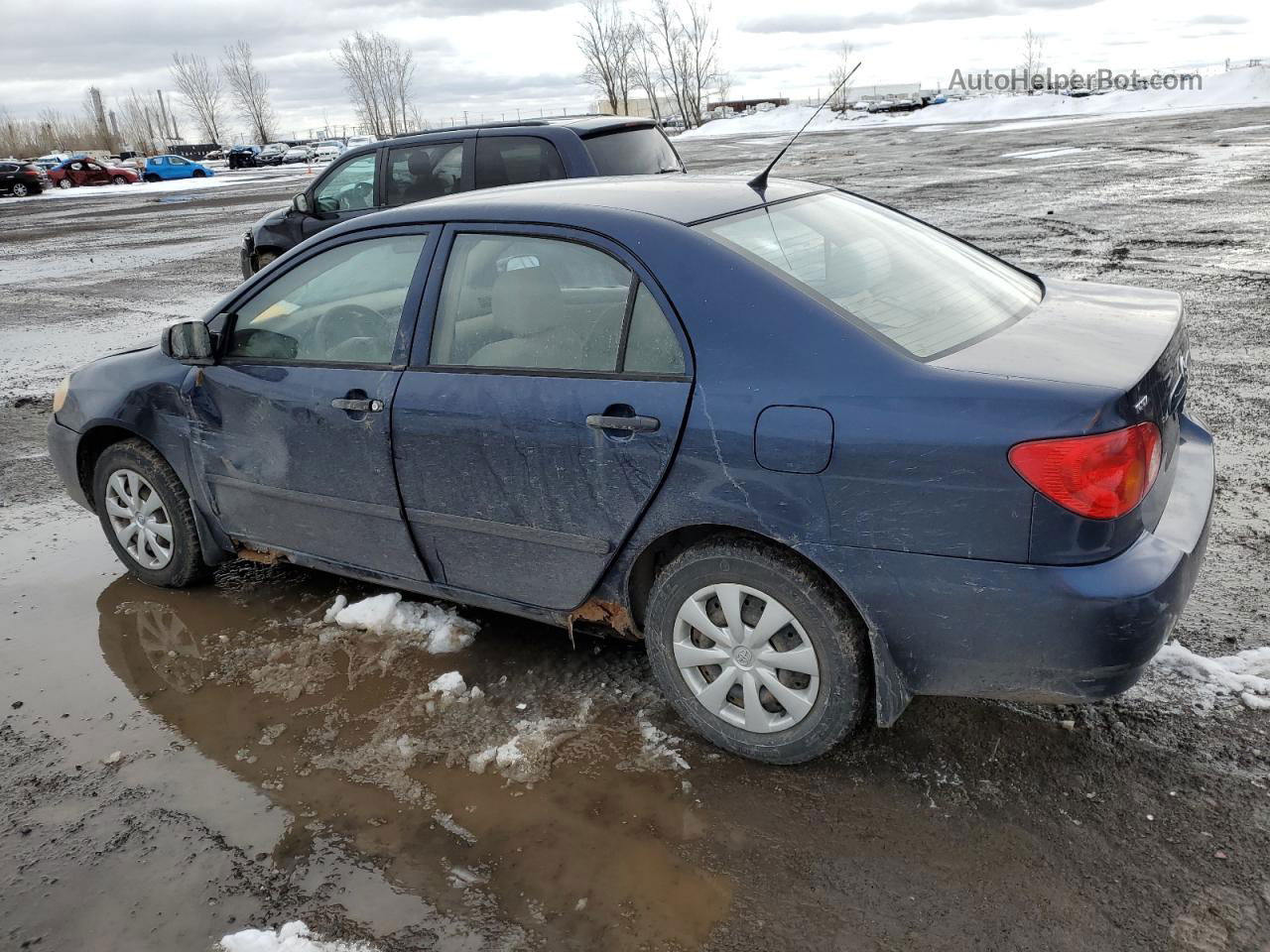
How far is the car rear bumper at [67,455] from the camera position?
441 cm

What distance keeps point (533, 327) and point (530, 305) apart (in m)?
0.08

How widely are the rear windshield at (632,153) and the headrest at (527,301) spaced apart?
15.6ft

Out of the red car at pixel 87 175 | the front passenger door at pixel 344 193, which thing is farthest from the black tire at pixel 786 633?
the red car at pixel 87 175

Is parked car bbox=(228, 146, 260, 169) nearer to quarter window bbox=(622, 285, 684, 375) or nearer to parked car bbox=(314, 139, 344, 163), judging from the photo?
parked car bbox=(314, 139, 344, 163)

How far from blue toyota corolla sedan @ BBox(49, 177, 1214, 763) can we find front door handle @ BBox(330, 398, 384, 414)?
0.02 m

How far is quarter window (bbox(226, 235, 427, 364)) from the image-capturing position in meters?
3.46

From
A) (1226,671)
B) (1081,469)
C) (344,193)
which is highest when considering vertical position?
(344,193)

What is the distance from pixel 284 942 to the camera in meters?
2.41

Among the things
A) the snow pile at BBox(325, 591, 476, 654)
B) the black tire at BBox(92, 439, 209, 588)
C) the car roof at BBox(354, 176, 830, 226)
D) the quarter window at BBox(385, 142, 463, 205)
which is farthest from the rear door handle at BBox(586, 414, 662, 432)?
the quarter window at BBox(385, 142, 463, 205)

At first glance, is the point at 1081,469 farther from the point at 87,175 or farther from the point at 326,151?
the point at 326,151

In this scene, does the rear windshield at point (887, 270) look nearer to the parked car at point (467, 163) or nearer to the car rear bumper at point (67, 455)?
the car rear bumper at point (67, 455)

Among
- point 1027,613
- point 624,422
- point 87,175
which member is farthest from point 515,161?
point 87,175

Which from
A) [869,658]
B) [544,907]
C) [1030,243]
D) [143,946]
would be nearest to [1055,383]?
[869,658]

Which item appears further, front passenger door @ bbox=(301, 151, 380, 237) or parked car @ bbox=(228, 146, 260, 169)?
parked car @ bbox=(228, 146, 260, 169)
